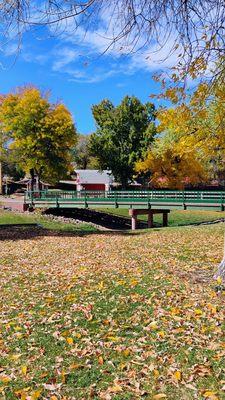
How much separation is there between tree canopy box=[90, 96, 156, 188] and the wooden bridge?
10.7 m

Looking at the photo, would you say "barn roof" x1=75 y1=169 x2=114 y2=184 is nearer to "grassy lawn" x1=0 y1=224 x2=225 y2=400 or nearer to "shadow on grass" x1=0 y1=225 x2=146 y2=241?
"shadow on grass" x1=0 y1=225 x2=146 y2=241

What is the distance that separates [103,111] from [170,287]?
4651 cm

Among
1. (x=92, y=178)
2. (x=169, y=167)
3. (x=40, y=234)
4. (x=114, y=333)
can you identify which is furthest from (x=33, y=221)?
(x=92, y=178)

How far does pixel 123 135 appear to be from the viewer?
5003 cm

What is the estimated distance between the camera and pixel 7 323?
5.95 m

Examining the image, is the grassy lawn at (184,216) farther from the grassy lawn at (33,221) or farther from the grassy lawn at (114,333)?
the grassy lawn at (114,333)

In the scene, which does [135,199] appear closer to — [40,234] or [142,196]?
[142,196]

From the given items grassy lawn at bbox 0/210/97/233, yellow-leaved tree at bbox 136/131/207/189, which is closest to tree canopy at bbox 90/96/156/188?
yellow-leaved tree at bbox 136/131/207/189

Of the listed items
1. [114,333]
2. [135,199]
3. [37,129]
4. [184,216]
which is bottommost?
[184,216]

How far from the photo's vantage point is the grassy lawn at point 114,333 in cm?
412

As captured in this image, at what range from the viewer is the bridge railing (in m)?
30.2

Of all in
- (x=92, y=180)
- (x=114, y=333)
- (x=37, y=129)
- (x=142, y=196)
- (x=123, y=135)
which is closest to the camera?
(x=114, y=333)

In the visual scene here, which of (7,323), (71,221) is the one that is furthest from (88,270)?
(71,221)

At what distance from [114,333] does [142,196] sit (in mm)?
28743
